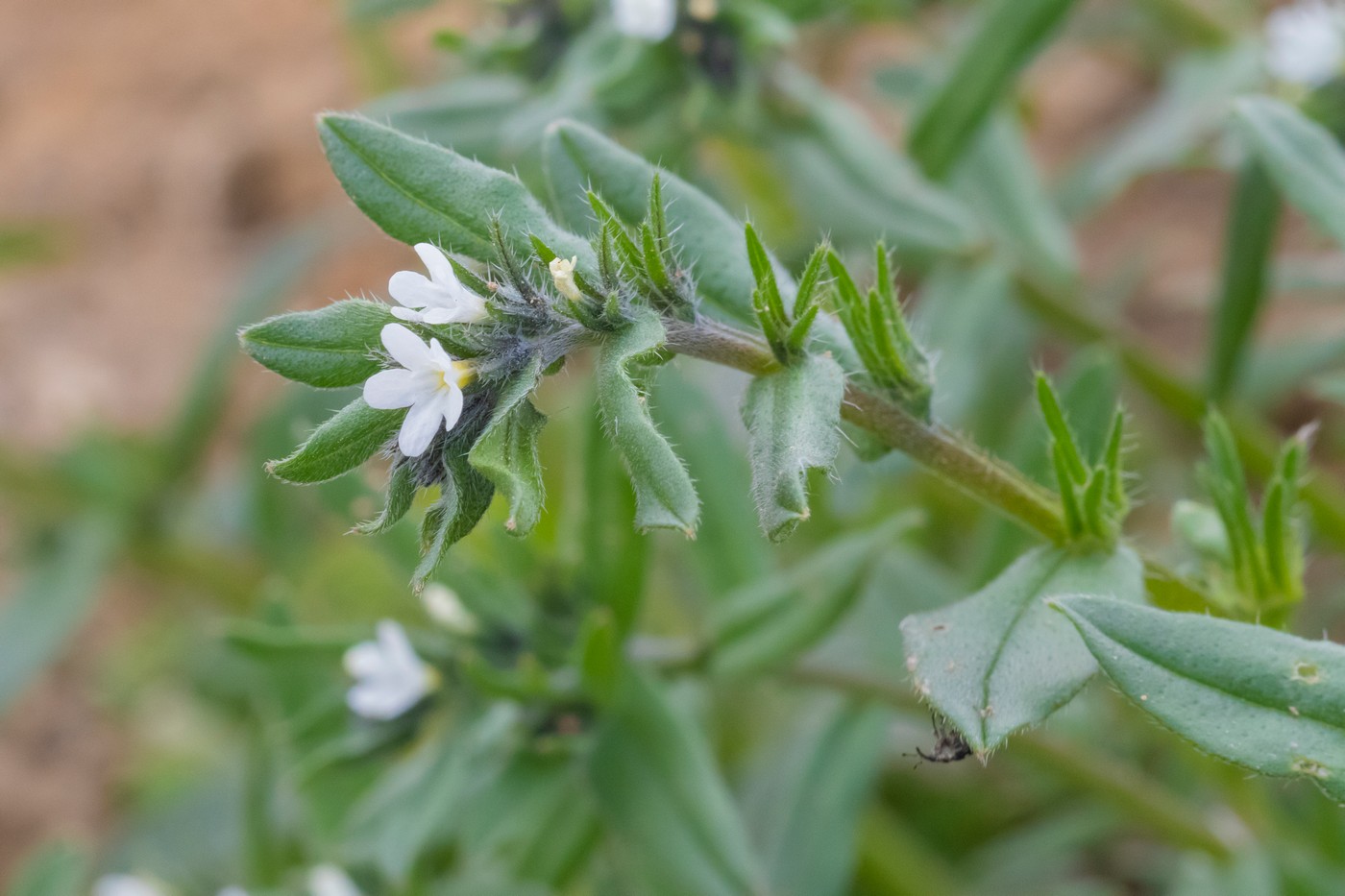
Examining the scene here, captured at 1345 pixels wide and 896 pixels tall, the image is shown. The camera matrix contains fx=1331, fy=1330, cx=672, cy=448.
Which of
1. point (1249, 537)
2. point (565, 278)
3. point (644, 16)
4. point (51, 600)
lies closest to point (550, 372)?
point (565, 278)

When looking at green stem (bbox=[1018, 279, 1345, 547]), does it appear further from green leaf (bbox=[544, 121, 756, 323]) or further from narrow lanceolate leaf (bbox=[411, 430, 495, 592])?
narrow lanceolate leaf (bbox=[411, 430, 495, 592])

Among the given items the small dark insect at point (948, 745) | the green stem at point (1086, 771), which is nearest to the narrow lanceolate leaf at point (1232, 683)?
the small dark insect at point (948, 745)

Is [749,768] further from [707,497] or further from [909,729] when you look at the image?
[707,497]

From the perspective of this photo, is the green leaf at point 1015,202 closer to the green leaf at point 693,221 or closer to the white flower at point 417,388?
the green leaf at point 693,221

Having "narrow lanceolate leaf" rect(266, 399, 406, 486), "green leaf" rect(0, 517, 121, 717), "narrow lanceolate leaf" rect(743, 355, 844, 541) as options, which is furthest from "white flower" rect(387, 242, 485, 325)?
"green leaf" rect(0, 517, 121, 717)

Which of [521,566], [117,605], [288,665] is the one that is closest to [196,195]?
[117,605]

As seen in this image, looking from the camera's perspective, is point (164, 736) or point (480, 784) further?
point (164, 736)
